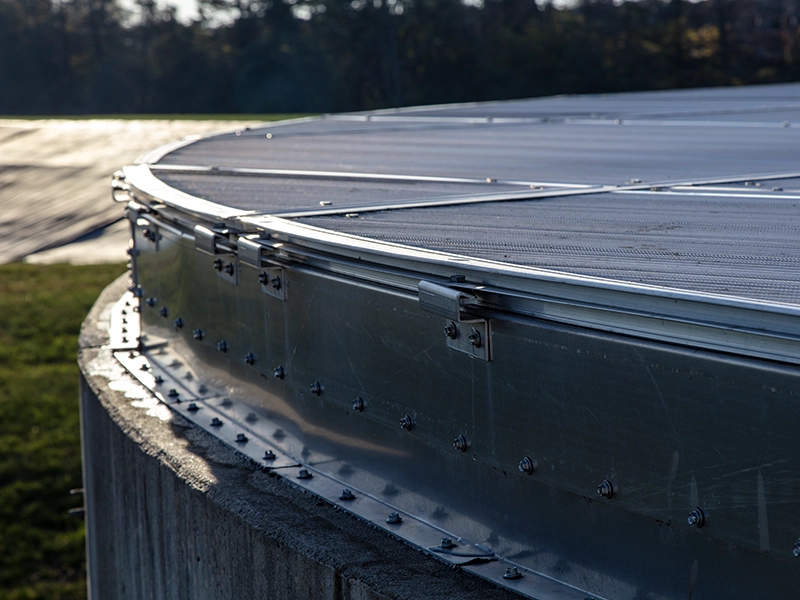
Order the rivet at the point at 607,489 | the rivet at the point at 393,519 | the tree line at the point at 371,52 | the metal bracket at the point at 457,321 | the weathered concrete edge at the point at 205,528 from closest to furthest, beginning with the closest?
the rivet at the point at 607,489
the metal bracket at the point at 457,321
the weathered concrete edge at the point at 205,528
the rivet at the point at 393,519
the tree line at the point at 371,52

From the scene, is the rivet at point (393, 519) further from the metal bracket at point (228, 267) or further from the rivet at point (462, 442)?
the metal bracket at point (228, 267)

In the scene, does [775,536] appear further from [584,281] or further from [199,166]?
[199,166]

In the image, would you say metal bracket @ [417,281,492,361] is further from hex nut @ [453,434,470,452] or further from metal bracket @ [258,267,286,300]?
metal bracket @ [258,267,286,300]

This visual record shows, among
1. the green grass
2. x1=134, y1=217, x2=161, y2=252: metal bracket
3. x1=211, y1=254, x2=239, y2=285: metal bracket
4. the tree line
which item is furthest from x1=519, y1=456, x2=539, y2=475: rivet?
the tree line

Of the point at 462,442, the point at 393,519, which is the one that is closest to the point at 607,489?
the point at 462,442

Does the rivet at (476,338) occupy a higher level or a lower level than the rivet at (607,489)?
higher

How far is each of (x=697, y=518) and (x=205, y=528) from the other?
1634mm

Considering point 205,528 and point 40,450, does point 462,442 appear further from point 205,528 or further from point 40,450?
point 40,450

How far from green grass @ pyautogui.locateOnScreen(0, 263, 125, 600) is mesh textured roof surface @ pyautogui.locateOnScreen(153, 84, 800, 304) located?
371cm

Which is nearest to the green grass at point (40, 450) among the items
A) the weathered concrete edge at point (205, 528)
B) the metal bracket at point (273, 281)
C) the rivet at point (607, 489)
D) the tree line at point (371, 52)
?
the weathered concrete edge at point (205, 528)

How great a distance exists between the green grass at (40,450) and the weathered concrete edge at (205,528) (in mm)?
4331

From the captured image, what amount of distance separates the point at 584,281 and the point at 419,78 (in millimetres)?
50859

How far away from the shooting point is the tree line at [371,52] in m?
43.9

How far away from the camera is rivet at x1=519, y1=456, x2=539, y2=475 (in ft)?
8.13
